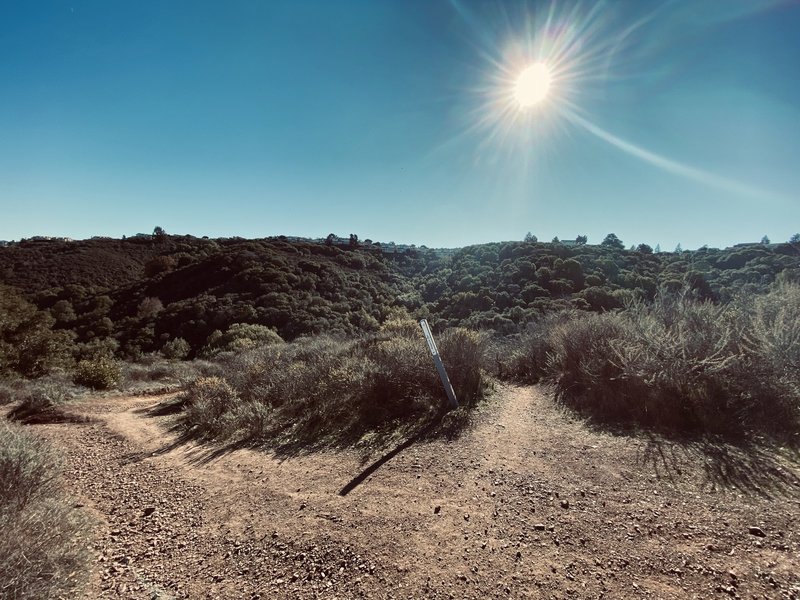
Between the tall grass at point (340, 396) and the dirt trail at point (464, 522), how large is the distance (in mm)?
1098

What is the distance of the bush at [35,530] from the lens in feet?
7.89

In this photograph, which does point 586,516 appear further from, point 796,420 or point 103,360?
point 103,360

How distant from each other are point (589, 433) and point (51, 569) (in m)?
5.79

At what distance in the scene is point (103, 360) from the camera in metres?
11.5

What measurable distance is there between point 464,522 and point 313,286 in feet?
88.4

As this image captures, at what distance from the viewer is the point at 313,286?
1147 inches

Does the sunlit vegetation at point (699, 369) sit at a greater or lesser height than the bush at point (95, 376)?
greater

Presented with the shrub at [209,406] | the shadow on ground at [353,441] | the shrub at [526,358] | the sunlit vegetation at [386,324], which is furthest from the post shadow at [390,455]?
the shrub at [526,358]

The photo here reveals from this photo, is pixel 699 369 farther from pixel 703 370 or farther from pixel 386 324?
pixel 386 324

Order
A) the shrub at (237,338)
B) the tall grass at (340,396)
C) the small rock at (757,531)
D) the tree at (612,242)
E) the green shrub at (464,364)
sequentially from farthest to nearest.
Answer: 1. the tree at (612,242)
2. the shrub at (237,338)
3. the green shrub at (464,364)
4. the tall grass at (340,396)
5. the small rock at (757,531)

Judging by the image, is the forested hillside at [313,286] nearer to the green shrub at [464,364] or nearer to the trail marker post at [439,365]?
the green shrub at [464,364]

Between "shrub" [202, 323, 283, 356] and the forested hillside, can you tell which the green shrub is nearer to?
the forested hillside

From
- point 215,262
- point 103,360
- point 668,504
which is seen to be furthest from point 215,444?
point 215,262

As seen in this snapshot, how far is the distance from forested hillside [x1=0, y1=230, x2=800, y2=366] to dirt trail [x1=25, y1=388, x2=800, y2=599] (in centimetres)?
1081
